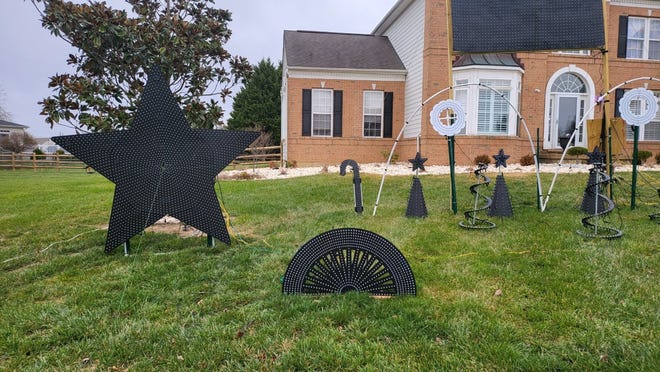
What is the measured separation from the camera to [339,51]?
17875 mm

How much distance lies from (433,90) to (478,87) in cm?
165

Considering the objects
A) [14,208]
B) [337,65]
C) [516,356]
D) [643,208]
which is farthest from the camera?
[337,65]

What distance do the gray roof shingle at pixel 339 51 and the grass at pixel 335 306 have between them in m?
12.5

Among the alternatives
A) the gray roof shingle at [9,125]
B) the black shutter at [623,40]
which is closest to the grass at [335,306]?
the black shutter at [623,40]

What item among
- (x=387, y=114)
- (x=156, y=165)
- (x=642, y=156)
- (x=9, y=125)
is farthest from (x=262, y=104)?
(x=9, y=125)

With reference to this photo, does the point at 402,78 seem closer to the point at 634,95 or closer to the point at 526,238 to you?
the point at 634,95

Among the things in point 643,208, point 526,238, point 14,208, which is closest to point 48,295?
point 526,238

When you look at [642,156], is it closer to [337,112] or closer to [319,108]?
[337,112]

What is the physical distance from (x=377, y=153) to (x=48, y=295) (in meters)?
14.7

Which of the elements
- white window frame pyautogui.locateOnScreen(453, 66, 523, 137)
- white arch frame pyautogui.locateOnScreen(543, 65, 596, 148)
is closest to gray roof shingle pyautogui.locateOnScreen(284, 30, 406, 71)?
white window frame pyautogui.locateOnScreen(453, 66, 523, 137)

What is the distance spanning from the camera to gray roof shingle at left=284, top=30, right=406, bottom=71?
16.8m

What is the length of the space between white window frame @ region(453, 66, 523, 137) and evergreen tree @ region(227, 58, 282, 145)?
52.9 feet

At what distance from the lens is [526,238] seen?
477cm

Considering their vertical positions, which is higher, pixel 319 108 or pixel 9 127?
pixel 9 127
